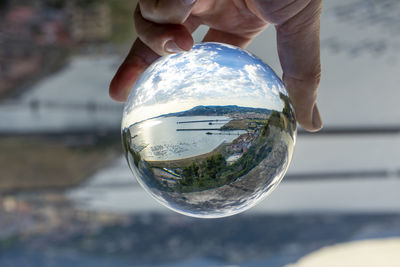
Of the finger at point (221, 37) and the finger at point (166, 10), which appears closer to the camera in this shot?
the finger at point (166, 10)

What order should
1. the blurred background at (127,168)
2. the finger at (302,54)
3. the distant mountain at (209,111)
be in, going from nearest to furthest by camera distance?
the distant mountain at (209,111)
the finger at (302,54)
the blurred background at (127,168)

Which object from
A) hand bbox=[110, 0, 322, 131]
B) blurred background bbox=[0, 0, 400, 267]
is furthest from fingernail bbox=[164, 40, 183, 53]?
blurred background bbox=[0, 0, 400, 267]

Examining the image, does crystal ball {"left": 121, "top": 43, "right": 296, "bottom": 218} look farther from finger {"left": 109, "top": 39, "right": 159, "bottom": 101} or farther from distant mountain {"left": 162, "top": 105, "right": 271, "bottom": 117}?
finger {"left": 109, "top": 39, "right": 159, "bottom": 101}

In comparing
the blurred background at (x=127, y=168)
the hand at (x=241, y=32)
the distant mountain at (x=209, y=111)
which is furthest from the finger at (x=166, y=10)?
the blurred background at (x=127, y=168)

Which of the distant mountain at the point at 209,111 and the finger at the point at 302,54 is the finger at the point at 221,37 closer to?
the finger at the point at 302,54

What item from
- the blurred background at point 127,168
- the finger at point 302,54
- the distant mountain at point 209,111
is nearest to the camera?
the distant mountain at point 209,111

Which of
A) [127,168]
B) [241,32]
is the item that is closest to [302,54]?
[241,32]
